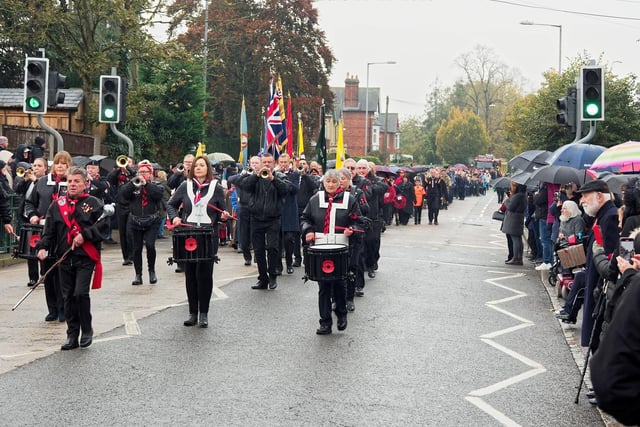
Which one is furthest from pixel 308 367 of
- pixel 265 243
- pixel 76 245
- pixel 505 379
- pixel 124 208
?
pixel 124 208

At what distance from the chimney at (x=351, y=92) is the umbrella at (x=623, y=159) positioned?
89.0 meters

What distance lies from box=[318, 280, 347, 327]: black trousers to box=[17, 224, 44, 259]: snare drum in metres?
3.33

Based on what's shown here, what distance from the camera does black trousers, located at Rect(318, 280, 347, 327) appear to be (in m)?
9.73

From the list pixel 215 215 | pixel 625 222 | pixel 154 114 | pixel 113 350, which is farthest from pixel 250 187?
pixel 154 114

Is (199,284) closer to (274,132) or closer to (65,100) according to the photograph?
(274,132)

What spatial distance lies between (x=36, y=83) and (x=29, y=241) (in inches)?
222

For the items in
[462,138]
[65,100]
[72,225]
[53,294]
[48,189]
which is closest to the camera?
[72,225]

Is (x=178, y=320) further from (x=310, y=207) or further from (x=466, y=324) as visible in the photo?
(x=466, y=324)

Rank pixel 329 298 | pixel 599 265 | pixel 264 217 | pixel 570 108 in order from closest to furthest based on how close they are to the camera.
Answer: pixel 599 265 < pixel 329 298 < pixel 264 217 < pixel 570 108

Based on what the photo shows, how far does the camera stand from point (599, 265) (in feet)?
23.1

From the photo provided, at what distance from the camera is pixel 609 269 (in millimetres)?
6574

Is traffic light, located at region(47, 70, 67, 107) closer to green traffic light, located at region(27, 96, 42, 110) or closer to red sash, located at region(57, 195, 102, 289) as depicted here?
green traffic light, located at region(27, 96, 42, 110)

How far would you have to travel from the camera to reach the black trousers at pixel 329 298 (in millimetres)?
9734

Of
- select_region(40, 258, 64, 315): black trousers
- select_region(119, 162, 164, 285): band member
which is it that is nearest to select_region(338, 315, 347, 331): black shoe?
select_region(40, 258, 64, 315): black trousers
